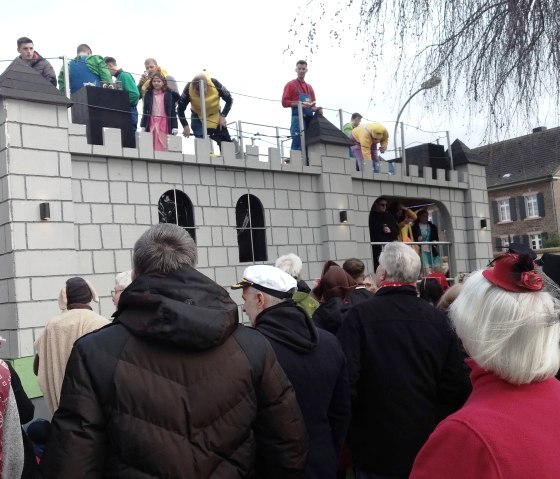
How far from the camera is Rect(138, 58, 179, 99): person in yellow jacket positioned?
34.3 feet

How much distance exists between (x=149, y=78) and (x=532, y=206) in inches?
1583

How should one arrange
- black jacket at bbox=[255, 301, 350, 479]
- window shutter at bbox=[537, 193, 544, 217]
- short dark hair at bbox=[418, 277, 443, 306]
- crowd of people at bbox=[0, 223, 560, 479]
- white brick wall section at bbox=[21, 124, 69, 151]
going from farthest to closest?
window shutter at bbox=[537, 193, 544, 217]
white brick wall section at bbox=[21, 124, 69, 151]
short dark hair at bbox=[418, 277, 443, 306]
black jacket at bbox=[255, 301, 350, 479]
crowd of people at bbox=[0, 223, 560, 479]

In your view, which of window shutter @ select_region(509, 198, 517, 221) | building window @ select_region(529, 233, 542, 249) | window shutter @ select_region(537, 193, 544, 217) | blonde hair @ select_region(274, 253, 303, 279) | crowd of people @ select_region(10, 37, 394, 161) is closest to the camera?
blonde hair @ select_region(274, 253, 303, 279)

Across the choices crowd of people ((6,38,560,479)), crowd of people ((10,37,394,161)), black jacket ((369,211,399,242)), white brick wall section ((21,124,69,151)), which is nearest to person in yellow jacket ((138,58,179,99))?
crowd of people ((10,37,394,161))

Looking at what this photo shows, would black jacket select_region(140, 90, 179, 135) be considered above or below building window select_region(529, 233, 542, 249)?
above

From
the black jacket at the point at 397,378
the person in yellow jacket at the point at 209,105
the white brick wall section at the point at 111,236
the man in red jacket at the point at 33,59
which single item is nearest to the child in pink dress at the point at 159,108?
the person in yellow jacket at the point at 209,105

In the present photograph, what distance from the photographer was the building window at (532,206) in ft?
147

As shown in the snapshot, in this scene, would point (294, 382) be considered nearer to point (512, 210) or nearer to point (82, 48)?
point (82, 48)

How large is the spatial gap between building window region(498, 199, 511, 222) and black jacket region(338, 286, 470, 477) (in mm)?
46234

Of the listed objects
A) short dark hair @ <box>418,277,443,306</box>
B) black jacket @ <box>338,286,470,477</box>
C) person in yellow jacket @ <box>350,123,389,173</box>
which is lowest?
black jacket @ <box>338,286,470,477</box>

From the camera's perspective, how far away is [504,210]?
47.4 meters

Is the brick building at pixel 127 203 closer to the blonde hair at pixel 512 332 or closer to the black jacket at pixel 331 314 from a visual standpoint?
the black jacket at pixel 331 314

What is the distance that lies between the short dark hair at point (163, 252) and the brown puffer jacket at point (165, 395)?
6 cm

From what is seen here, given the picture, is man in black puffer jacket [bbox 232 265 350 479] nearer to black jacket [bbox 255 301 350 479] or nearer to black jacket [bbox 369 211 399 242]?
black jacket [bbox 255 301 350 479]
